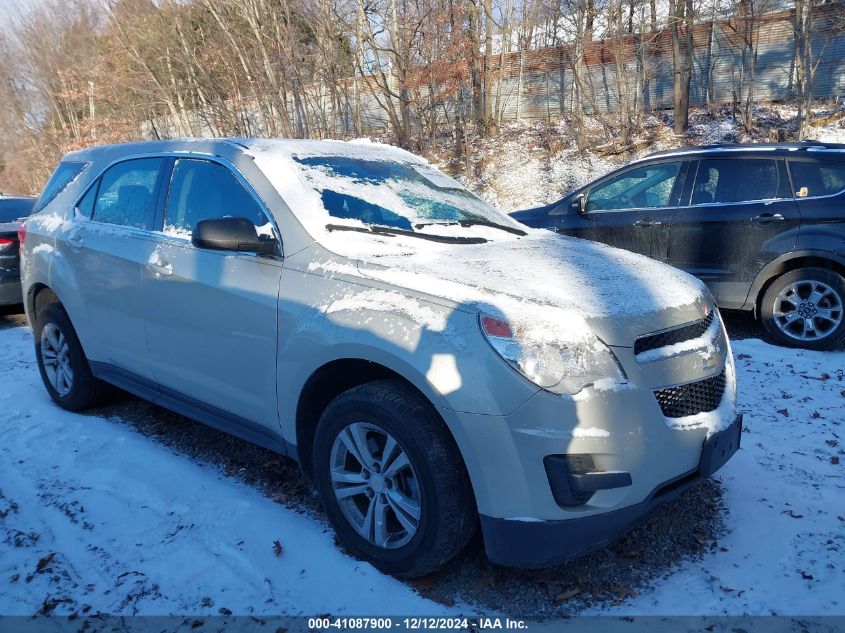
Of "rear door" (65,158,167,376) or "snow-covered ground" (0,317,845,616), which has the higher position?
"rear door" (65,158,167,376)

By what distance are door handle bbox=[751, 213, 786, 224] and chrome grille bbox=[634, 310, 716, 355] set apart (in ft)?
10.8

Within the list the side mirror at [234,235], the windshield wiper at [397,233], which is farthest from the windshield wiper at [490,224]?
the side mirror at [234,235]

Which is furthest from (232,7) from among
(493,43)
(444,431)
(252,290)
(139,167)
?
(444,431)

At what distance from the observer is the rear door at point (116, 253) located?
368 cm

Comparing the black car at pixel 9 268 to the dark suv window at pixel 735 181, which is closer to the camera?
the dark suv window at pixel 735 181

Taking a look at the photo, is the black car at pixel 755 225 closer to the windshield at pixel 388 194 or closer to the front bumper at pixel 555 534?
the windshield at pixel 388 194

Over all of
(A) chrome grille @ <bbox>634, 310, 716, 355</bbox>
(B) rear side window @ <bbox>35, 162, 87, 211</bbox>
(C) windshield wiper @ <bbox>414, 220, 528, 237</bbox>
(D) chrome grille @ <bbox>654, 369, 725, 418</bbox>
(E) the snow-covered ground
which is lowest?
(E) the snow-covered ground

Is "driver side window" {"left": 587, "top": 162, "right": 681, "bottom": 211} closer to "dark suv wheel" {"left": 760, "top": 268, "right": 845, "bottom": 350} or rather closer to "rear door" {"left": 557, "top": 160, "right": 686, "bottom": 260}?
"rear door" {"left": 557, "top": 160, "right": 686, "bottom": 260}

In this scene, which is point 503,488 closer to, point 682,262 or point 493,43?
point 682,262

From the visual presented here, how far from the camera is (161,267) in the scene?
3428 millimetres

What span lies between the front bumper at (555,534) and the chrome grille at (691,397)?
0.28 metres

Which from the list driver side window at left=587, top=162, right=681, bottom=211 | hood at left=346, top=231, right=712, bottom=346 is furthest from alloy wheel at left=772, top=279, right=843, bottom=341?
hood at left=346, top=231, right=712, bottom=346

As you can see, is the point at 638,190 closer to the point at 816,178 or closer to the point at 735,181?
the point at 735,181

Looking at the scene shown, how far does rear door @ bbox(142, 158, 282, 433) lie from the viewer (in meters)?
2.93
